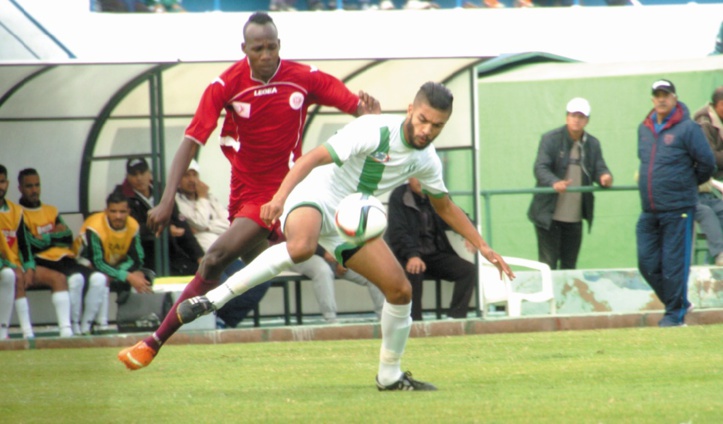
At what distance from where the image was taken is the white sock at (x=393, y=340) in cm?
729

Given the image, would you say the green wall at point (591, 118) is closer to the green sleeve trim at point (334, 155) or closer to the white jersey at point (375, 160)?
the white jersey at point (375, 160)

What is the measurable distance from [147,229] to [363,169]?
21.1ft

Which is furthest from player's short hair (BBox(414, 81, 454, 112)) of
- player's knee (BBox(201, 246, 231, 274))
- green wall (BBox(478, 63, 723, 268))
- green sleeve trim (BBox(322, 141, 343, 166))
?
green wall (BBox(478, 63, 723, 268))

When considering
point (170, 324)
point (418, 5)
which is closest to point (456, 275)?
point (170, 324)

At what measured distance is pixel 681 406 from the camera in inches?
249

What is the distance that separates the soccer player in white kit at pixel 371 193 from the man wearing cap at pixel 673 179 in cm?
459

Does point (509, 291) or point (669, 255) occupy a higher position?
point (669, 255)

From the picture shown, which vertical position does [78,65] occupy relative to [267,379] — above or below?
above

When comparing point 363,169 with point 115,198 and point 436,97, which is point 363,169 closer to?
point 436,97

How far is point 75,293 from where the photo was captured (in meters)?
12.8

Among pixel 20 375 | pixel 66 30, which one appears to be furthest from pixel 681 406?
pixel 66 30

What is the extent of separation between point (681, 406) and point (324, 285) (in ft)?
23.3

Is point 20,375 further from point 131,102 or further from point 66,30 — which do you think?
point 66,30

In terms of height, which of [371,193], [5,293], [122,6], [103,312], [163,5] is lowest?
[103,312]
